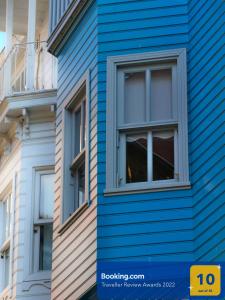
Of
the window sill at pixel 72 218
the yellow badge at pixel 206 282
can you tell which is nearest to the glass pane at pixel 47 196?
the window sill at pixel 72 218

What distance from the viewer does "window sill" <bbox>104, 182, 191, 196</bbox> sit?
12.9m

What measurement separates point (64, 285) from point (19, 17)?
8.38 meters

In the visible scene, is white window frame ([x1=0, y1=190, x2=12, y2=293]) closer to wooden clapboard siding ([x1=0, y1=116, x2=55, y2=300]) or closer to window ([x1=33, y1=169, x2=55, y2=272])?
wooden clapboard siding ([x1=0, y1=116, x2=55, y2=300])

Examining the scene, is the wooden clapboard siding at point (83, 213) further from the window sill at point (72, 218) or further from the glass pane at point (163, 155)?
the glass pane at point (163, 155)

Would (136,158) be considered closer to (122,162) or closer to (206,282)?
(122,162)

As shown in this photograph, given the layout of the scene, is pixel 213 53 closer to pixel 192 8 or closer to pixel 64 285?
pixel 192 8

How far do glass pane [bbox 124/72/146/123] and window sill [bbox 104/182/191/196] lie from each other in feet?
3.59

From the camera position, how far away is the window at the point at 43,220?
17.3 m

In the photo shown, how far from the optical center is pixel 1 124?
18.5 m

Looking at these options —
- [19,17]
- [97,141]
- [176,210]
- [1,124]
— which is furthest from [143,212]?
[19,17]

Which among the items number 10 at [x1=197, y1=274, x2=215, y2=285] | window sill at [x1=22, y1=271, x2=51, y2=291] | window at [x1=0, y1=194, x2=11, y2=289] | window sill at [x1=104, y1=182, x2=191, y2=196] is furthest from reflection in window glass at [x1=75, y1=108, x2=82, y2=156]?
window at [x1=0, y1=194, x2=11, y2=289]

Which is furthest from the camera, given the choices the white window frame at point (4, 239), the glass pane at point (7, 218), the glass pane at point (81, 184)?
the glass pane at point (7, 218)

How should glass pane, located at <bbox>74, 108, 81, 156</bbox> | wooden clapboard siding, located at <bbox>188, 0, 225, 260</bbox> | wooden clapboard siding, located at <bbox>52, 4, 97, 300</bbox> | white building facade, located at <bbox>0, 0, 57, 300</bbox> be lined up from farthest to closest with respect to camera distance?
white building facade, located at <bbox>0, 0, 57, 300</bbox>
glass pane, located at <bbox>74, 108, 81, 156</bbox>
wooden clapboard siding, located at <bbox>52, 4, 97, 300</bbox>
wooden clapboard siding, located at <bbox>188, 0, 225, 260</bbox>

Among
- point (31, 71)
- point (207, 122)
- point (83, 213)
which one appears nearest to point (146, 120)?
point (207, 122)
